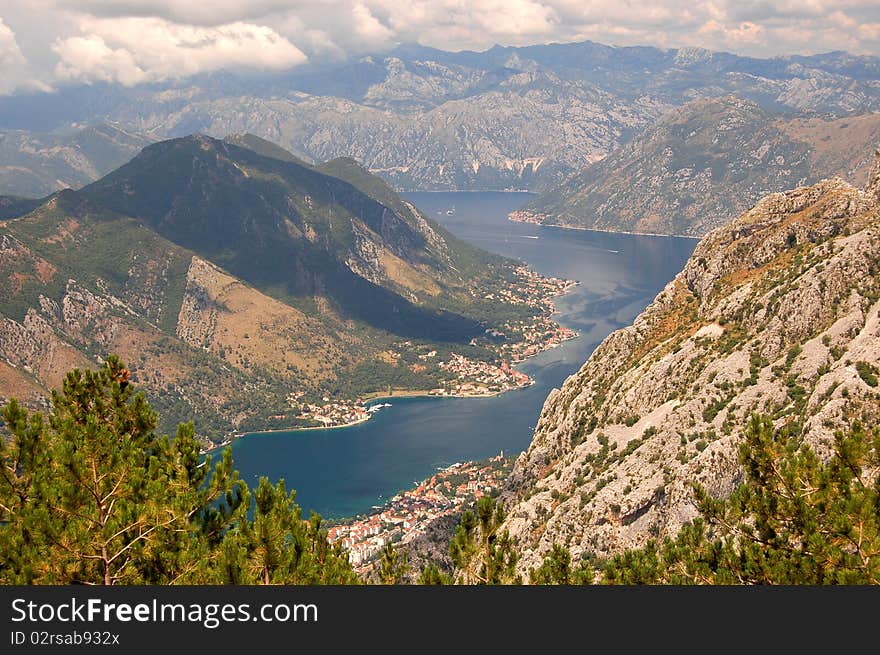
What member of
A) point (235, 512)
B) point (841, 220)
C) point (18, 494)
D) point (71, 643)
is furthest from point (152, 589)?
point (841, 220)

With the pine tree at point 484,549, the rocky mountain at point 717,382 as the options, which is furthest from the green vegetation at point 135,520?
the rocky mountain at point 717,382

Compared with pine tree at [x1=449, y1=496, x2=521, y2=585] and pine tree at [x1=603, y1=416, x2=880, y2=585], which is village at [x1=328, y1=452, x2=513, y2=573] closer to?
pine tree at [x1=449, y1=496, x2=521, y2=585]

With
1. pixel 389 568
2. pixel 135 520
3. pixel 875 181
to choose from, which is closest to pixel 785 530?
pixel 389 568

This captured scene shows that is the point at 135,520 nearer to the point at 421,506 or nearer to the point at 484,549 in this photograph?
the point at 484,549

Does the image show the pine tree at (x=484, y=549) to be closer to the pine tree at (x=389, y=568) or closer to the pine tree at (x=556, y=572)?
the pine tree at (x=556, y=572)

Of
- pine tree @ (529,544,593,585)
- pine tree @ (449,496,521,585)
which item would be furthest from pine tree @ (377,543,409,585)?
pine tree @ (529,544,593,585)
